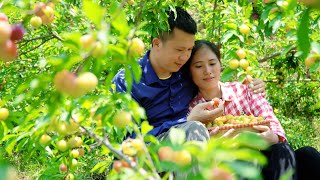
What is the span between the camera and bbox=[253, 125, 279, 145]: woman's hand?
195cm

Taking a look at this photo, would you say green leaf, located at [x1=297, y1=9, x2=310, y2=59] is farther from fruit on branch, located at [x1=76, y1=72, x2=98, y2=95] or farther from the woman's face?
the woman's face

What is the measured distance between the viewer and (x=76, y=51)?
94 centimetres

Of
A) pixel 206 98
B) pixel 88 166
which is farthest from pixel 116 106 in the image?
pixel 88 166

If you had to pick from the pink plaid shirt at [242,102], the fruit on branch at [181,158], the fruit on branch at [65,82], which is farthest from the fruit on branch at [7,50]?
the pink plaid shirt at [242,102]

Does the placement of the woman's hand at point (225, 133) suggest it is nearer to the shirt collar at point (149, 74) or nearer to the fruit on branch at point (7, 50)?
the shirt collar at point (149, 74)

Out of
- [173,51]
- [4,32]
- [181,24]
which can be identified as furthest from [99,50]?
[181,24]

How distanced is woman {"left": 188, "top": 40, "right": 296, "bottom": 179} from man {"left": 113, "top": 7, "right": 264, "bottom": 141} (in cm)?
7

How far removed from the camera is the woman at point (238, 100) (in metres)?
1.97

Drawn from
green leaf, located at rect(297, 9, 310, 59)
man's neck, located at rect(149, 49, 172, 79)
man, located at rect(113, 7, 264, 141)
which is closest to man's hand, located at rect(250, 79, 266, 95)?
man, located at rect(113, 7, 264, 141)

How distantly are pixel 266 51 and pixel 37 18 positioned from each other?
3.13m

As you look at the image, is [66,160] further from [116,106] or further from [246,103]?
[246,103]

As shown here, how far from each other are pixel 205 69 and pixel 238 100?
24 centimetres

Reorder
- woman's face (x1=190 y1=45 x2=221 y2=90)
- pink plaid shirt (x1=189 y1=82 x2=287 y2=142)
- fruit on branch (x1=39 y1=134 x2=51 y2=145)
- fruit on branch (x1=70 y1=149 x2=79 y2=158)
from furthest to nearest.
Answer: pink plaid shirt (x1=189 y1=82 x2=287 y2=142) → woman's face (x1=190 y1=45 x2=221 y2=90) → fruit on branch (x1=70 y1=149 x2=79 y2=158) → fruit on branch (x1=39 y1=134 x2=51 y2=145)

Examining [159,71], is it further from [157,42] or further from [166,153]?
[166,153]
